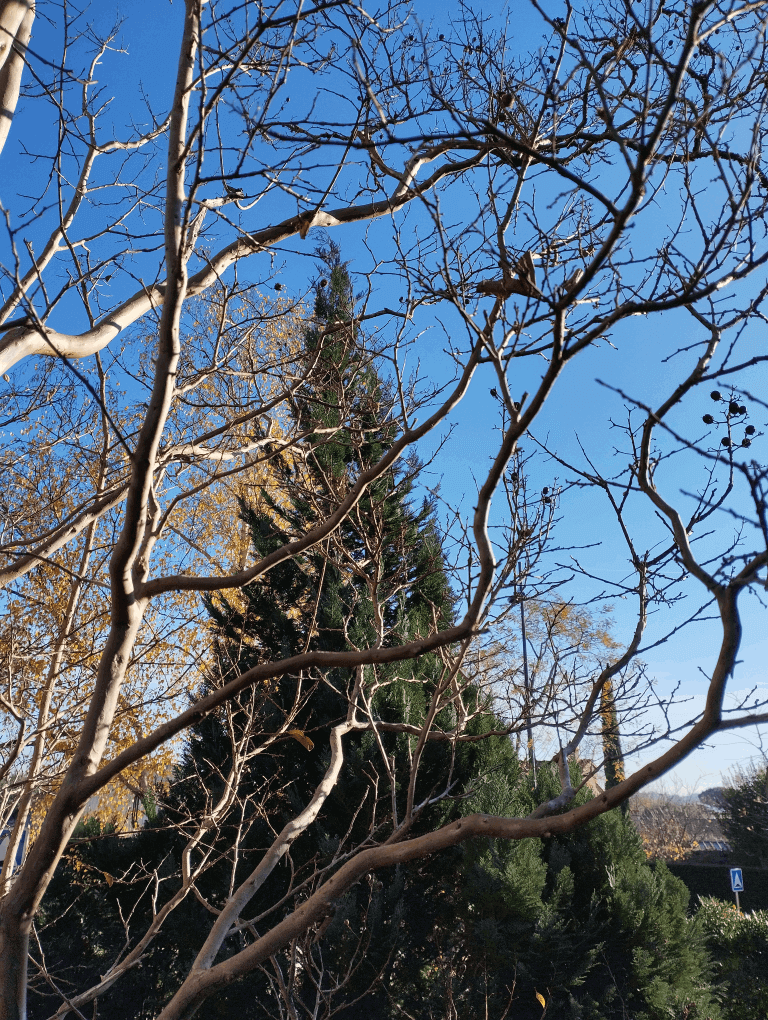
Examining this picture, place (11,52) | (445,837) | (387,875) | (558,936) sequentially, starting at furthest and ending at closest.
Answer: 1. (387,875)
2. (558,936)
3. (11,52)
4. (445,837)

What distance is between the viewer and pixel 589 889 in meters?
6.28

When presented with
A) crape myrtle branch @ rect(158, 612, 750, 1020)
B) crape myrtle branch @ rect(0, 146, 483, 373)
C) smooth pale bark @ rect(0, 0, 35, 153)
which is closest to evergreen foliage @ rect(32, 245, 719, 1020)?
crape myrtle branch @ rect(0, 146, 483, 373)

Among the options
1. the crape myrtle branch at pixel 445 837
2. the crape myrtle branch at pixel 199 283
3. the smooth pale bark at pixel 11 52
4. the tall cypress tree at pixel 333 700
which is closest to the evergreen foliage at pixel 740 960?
the tall cypress tree at pixel 333 700

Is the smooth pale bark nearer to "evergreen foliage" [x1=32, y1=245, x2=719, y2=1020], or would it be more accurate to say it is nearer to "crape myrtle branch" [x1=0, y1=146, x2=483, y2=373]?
"crape myrtle branch" [x1=0, y1=146, x2=483, y2=373]

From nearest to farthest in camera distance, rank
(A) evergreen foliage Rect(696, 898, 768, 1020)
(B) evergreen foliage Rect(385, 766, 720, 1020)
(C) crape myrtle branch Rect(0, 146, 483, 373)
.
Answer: (C) crape myrtle branch Rect(0, 146, 483, 373) < (B) evergreen foliage Rect(385, 766, 720, 1020) < (A) evergreen foliage Rect(696, 898, 768, 1020)

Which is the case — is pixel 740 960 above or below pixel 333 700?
below

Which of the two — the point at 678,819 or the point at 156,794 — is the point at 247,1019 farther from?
the point at 678,819

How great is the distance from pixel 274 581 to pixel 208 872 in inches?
111

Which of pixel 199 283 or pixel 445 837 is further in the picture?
pixel 199 283

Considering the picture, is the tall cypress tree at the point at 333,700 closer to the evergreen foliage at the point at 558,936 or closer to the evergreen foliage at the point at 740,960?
the evergreen foliage at the point at 558,936

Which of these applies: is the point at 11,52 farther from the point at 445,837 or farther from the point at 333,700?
the point at 333,700

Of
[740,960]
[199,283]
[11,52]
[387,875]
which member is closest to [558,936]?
[387,875]

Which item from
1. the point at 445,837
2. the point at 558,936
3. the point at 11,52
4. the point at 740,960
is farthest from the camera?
the point at 740,960

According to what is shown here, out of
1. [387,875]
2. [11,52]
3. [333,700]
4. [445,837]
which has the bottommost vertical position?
[387,875]
